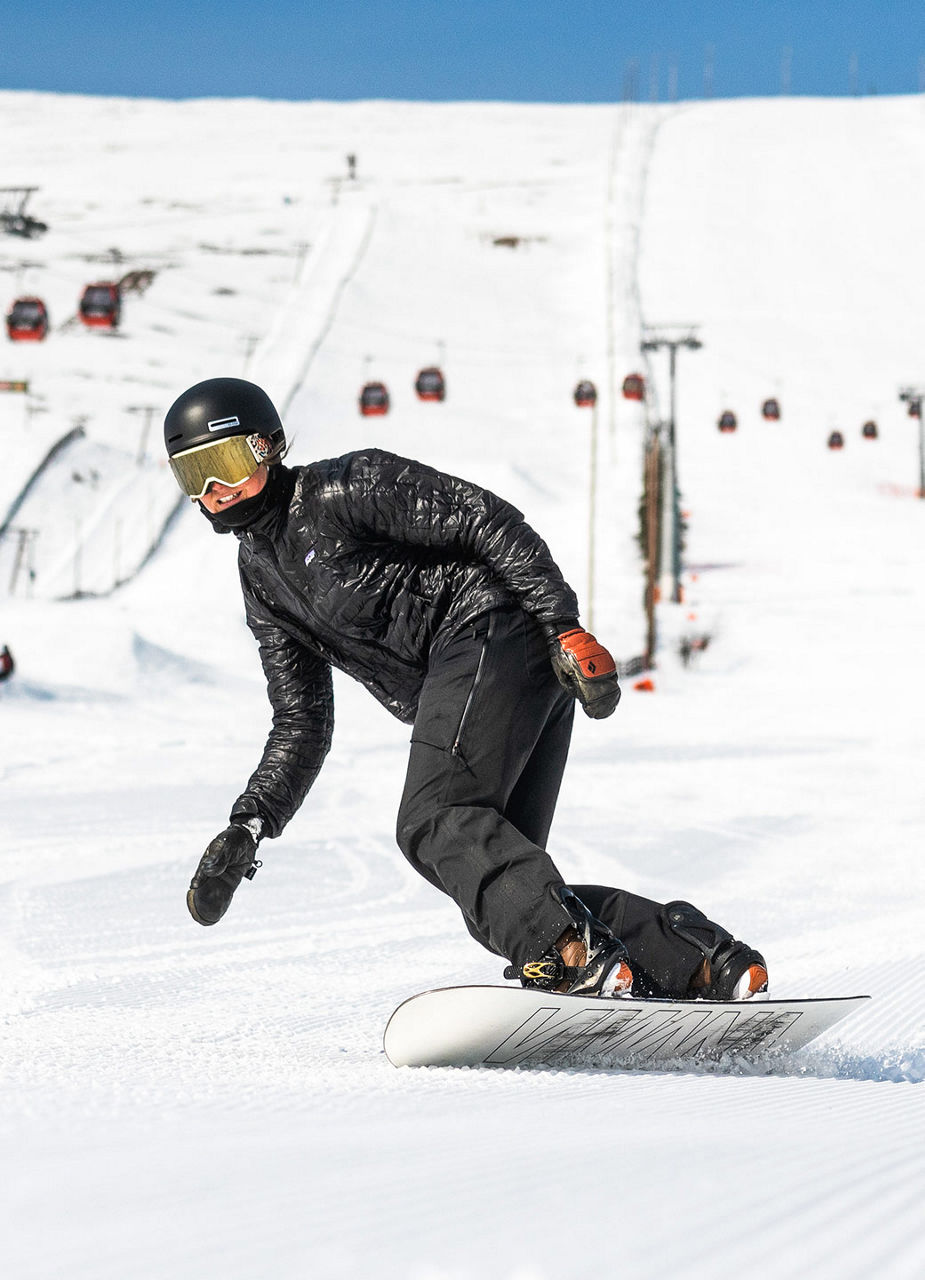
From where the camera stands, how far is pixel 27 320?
32469mm

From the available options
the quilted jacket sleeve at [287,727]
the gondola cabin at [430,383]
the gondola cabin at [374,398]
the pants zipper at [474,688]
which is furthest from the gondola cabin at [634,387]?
the pants zipper at [474,688]

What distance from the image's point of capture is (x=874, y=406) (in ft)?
149

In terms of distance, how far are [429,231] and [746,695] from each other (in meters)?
A: 40.6

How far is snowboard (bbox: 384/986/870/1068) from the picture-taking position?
2.63 m

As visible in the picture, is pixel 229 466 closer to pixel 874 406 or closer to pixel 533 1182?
pixel 533 1182

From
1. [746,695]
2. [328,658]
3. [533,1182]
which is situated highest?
[328,658]

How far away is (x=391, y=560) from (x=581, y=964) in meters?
1.00

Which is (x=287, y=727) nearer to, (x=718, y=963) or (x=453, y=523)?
(x=453, y=523)

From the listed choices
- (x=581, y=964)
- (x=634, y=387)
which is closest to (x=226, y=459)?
(x=581, y=964)

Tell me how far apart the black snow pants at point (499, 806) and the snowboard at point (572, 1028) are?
0.17 m

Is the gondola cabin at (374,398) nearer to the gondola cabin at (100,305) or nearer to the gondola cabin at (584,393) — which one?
the gondola cabin at (584,393)

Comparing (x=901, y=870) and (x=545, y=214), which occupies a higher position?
(x=545, y=214)

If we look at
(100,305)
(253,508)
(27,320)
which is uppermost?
(100,305)

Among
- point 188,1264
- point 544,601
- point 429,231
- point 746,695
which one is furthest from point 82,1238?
point 429,231
